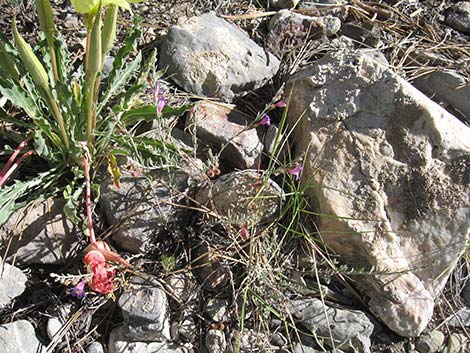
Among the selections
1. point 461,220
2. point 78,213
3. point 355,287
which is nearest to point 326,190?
point 355,287

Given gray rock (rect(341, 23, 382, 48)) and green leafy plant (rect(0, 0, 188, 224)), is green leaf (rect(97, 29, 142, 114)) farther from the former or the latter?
gray rock (rect(341, 23, 382, 48))

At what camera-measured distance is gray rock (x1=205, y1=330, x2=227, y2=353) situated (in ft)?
6.93

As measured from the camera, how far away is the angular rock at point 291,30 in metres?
2.90

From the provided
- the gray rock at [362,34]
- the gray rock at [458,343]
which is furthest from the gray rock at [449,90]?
the gray rock at [458,343]

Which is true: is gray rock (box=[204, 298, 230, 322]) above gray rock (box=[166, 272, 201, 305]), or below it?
below

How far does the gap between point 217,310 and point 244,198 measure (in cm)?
45

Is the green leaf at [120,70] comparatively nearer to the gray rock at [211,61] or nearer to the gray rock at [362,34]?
the gray rock at [211,61]

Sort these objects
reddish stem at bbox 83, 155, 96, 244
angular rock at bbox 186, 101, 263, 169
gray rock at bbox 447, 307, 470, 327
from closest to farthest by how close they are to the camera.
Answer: reddish stem at bbox 83, 155, 96, 244
gray rock at bbox 447, 307, 470, 327
angular rock at bbox 186, 101, 263, 169

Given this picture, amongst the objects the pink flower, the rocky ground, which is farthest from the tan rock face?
the pink flower

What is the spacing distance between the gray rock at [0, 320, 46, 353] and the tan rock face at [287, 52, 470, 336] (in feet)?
3.92

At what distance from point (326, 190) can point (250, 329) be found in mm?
649

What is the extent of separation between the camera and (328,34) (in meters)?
2.99

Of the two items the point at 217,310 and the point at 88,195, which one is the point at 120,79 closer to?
the point at 88,195

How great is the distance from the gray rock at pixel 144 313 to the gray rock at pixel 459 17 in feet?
7.41
